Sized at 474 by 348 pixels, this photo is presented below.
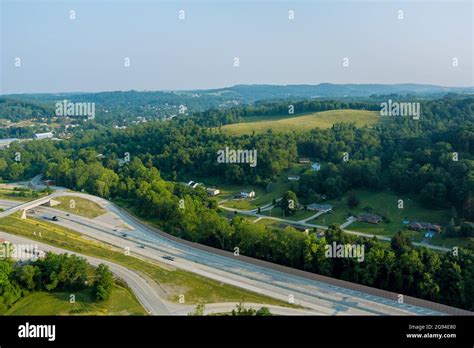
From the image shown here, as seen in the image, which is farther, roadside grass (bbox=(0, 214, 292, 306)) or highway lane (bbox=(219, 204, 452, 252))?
highway lane (bbox=(219, 204, 452, 252))

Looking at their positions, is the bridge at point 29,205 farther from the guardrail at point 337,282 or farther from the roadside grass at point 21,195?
the guardrail at point 337,282

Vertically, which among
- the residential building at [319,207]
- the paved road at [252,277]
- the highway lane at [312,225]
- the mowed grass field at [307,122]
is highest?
the mowed grass field at [307,122]

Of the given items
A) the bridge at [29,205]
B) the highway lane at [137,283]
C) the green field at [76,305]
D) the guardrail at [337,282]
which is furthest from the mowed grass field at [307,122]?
the green field at [76,305]

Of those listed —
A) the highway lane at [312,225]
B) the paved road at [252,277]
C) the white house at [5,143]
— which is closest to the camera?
the paved road at [252,277]

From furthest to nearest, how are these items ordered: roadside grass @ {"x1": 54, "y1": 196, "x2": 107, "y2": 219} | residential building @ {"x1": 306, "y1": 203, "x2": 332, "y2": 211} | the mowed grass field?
1. the mowed grass field
2. residential building @ {"x1": 306, "y1": 203, "x2": 332, "y2": 211}
3. roadside grass @ {"x1": 54, "y1": 196, "x2": 107, "y2": 219}

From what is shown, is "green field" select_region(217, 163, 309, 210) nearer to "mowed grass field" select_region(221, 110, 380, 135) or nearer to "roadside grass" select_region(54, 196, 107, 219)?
"roadside grass" select_region(54, 196, 107, 219)

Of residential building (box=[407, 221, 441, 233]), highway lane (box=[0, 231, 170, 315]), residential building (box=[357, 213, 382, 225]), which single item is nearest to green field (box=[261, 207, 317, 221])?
residential building (box=[357, 213, 382, 225])

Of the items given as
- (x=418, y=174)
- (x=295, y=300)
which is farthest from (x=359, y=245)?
(x=418, y=174)

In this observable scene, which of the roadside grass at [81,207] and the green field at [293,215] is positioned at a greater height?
the roadside grass at [81,207]
